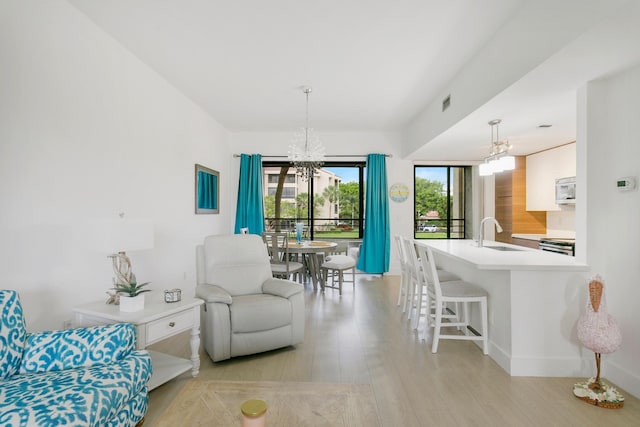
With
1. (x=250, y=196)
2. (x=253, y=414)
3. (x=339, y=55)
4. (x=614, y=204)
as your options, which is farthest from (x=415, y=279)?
(x=250, y=196)

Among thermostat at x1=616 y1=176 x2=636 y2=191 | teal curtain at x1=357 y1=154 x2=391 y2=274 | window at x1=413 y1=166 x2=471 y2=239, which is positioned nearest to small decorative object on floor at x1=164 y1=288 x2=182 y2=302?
thermostat at x1=616 y1=176 x2=636 y2=191

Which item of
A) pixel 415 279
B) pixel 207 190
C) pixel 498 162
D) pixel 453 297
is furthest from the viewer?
pixel 207 190

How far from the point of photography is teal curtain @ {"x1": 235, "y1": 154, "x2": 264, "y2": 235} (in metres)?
6.48

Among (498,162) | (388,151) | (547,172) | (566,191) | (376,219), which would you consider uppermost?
(388,151)

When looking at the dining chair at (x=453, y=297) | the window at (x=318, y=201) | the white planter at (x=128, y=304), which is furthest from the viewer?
the window at (x=318, y=201)

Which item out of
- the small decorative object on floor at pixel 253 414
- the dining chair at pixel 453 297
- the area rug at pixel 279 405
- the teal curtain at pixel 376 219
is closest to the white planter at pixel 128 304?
the area rug at pixel 279 405

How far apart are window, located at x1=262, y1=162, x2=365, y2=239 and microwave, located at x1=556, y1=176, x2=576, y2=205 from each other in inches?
126

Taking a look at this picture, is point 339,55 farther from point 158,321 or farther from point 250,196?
point 250,196

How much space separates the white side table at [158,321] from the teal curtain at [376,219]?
4219mm

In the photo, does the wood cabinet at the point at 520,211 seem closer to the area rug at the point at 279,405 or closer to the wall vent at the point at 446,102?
the wall vent at the point at 446,102

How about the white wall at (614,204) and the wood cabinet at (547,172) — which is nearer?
the white wall at (614,204)

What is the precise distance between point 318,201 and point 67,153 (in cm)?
477

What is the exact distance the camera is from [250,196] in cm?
648

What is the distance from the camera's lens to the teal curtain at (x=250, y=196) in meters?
6.48
